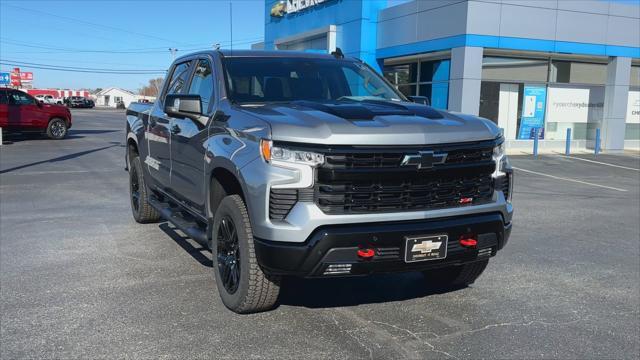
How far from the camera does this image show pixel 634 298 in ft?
15.7

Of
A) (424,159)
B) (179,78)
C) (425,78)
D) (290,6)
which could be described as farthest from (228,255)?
(290,6)

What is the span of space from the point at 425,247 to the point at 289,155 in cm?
105

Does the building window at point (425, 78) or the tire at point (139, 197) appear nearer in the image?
the tire at point (139, 197)

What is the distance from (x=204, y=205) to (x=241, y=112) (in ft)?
3.15

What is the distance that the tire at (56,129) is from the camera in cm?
2150

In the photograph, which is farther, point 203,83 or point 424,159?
point 203,83

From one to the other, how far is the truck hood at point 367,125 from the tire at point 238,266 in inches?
27.2

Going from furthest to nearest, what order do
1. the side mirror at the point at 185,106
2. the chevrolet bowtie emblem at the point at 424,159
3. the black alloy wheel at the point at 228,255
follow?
the side mirror at the point at 185,106 < the black alloy wheel at the point at 228,255 < the chevrolet bowtie emblem at the point at 424,159

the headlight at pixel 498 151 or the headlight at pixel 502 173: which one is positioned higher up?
the headlight at pixel 498 151

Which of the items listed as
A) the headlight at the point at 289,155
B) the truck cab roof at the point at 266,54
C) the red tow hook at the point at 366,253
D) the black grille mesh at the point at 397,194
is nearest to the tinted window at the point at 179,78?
the truck cab roof at the point at 266,54

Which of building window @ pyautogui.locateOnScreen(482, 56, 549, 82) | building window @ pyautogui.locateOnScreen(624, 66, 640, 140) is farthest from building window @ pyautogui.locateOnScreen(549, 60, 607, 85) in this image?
building window @ pyautogui.locateOnScreen(624, 66, 640, 140)

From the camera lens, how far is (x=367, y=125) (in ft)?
11.8

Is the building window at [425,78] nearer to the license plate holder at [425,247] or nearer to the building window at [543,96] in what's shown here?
the building window at [543,96]

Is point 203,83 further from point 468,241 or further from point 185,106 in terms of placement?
point 468,241
